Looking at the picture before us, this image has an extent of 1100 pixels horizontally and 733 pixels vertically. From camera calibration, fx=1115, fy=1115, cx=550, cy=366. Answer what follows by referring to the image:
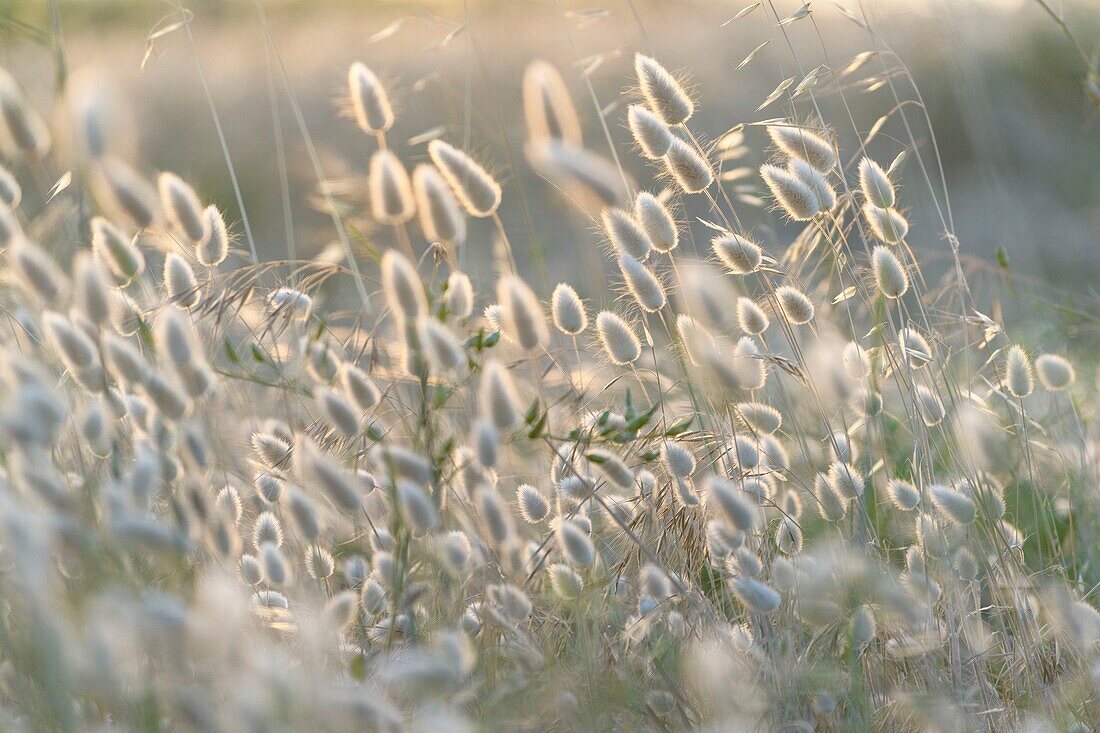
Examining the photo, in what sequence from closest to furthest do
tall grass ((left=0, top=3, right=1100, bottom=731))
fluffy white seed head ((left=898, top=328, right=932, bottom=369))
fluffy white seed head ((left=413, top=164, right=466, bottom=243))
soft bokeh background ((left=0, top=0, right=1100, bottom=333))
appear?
tall grass ((left=0, top=3, right=1100, bottom=731)) → fluffy white seed head ((left=413, top=164, right=466, bottom=243)) → fluffy white seed head ((left=898, top=328, right=932, bottom=369)) → soft bokeh background ((left=0, top=0, right=1100, bottom=333))

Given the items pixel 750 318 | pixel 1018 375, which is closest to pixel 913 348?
pixel 1018 375

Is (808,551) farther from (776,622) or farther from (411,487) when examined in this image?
(411,487)

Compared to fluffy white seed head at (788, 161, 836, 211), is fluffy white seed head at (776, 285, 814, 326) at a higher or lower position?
lower

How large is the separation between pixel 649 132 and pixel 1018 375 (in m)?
0.60

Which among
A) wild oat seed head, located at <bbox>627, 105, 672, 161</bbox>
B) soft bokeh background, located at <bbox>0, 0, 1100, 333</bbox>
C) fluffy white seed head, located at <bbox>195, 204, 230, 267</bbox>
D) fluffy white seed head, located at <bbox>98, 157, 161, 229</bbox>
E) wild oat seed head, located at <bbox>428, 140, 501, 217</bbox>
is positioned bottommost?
soft bokeh background, located at <bbox>0, 0, 1100, 333</bbox>

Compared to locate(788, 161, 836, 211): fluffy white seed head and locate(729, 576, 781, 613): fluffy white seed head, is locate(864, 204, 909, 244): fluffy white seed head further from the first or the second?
locate(729, 576, 781, 613): fluffy white seed head

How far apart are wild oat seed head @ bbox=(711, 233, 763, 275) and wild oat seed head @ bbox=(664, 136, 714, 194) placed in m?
0.07

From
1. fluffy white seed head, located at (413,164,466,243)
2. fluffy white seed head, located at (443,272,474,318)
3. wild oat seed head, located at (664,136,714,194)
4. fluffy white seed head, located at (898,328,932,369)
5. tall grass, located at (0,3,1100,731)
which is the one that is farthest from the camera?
fluffy white seed head, located at (898,328,932,369)

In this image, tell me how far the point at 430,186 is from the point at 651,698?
0.57 meters

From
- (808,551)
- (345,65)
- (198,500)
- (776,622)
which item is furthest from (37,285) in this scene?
(345,65)

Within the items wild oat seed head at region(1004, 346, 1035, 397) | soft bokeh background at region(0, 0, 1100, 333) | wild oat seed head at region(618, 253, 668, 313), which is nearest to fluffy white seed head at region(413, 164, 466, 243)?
wild oat seed head at region(618, 253, 668, 313)

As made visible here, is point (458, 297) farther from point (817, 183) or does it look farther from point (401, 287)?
point (817, 183)

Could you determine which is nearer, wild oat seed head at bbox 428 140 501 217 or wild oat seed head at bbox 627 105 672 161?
wild oat seed head at bbox 428 140 501 217

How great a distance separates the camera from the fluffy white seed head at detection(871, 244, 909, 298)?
1309 millimetres
